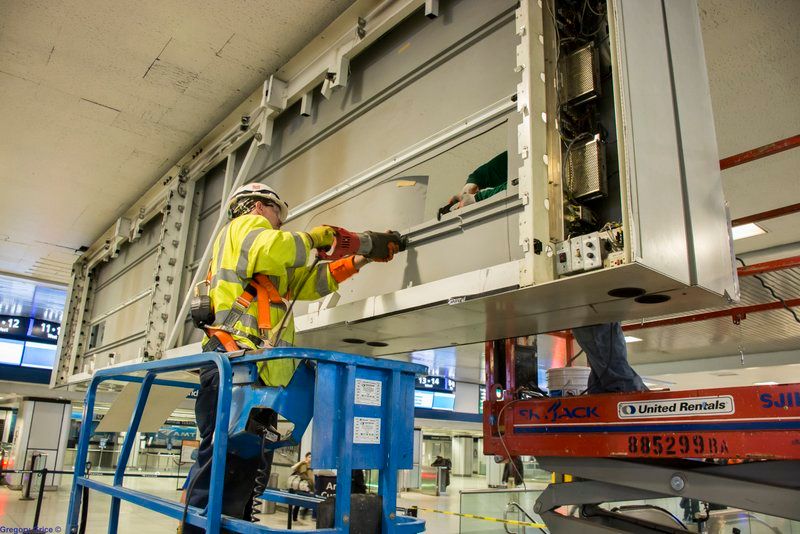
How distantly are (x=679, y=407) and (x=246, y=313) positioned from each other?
2.27 meters

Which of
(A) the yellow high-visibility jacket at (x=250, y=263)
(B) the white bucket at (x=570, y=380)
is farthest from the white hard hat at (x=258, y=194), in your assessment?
(B) the white bucket at (x=570, y=380)

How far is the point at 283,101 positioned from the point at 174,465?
26379 mm

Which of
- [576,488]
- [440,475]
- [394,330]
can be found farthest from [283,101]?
[440,475]

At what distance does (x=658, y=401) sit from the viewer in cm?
303

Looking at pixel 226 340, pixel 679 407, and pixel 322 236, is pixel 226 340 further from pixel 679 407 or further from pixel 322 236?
pixel 679 407

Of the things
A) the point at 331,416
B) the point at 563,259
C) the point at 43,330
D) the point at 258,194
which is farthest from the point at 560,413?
the point at 43,330

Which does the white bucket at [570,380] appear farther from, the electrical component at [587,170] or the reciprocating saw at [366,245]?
the electrical component at [587,170]

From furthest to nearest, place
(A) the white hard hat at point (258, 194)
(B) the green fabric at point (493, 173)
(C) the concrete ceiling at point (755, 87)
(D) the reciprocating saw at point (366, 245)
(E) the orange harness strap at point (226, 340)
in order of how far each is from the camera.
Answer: (C) the concrete ceiling at point (755, 87) → (A) the white hard hat at point (258, 194) → (D) the reciprocating saw at point (366, 245) → (B) the green fabric at point (493, 173) → (E) the orange harness strap at point (226, 340)

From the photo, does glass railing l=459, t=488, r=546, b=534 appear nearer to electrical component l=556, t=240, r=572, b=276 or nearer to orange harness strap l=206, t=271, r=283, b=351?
orange harness strap l=206, t=271, r=283, b=351

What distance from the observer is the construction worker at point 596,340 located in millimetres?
3559

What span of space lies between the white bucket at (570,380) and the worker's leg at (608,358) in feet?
1.43

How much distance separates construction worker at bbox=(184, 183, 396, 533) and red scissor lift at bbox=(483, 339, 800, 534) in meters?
1.58

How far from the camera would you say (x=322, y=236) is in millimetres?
3598

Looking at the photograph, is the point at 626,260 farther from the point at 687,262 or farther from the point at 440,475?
Result: the point at 440,475
